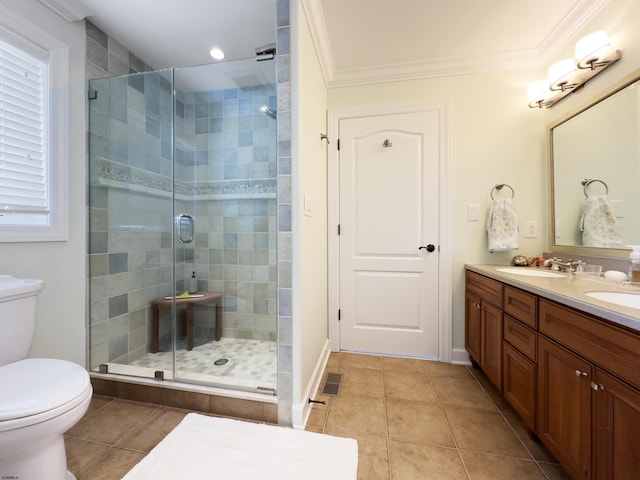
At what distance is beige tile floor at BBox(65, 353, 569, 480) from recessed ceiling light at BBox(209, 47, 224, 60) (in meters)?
2.51

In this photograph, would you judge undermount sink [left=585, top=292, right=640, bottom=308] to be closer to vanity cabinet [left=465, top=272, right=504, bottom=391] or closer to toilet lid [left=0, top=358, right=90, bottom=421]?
vanity cabinet [left=465, top=272, right=504, bottom=391]

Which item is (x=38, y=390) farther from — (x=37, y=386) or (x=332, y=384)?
(x=332, y=384)

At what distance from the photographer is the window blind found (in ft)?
4.46

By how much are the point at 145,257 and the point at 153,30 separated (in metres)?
1.63

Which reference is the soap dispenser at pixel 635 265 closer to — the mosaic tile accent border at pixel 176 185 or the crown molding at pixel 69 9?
the mosaic tile accent border at pixel 176 185

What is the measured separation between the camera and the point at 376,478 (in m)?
1.12

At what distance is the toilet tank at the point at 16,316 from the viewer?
3.79ft

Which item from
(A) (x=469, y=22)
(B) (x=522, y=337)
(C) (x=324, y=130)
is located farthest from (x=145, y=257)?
(A) (x=469, y=22)

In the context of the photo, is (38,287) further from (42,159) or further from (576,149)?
(576,149)

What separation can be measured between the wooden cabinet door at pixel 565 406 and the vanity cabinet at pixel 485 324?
39 cm

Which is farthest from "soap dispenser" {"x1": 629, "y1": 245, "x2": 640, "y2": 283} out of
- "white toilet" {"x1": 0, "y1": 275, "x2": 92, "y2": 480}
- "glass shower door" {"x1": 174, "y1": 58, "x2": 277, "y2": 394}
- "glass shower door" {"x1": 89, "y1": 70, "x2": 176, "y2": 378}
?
"glass shower door" {"x1": 89, "y1": 70, "x2": 176, "y2": 378}

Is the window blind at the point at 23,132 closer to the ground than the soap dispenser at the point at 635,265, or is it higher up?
higher up

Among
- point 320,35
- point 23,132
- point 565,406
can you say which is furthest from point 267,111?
point 565,406

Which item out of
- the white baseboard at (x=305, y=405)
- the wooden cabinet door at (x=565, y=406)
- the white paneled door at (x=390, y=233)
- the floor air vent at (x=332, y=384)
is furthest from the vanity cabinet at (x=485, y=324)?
the white baseboard at (x=305, y=405)
